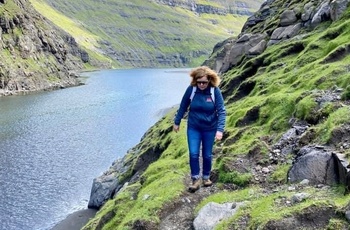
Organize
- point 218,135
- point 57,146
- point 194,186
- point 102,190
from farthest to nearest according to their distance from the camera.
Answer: point 57,146
point 102,190
point 194,186
point 218,135

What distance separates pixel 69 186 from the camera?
196 feet

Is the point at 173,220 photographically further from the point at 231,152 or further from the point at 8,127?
the point at 8,127

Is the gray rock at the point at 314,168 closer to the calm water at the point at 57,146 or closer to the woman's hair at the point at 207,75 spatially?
the woman's hair at the point at 207,75

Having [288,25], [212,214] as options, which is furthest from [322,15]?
[212,214]

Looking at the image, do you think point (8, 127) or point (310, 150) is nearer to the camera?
point (310, 150)

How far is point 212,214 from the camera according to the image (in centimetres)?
1709

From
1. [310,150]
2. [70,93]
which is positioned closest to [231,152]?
[310,150]

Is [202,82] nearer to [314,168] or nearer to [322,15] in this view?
[314,168]

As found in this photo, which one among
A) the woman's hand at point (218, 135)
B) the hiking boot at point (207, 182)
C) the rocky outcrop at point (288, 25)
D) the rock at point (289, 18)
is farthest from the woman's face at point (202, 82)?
the rock at point (289, 18)

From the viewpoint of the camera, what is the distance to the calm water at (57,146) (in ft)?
172

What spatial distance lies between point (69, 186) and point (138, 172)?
23821 mm

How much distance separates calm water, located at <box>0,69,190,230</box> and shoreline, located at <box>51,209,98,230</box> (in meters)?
1.02

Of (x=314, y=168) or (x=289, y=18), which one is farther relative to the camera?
(x=289, y=18)

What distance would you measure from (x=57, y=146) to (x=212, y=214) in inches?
2741
